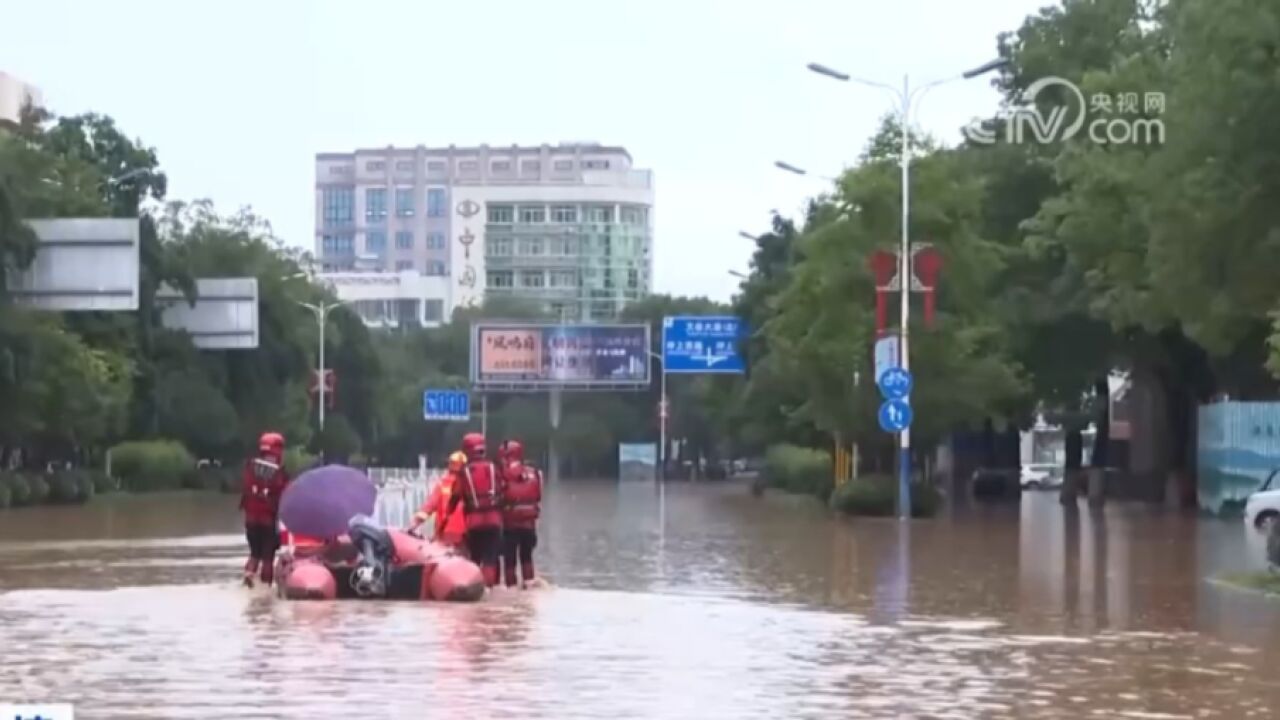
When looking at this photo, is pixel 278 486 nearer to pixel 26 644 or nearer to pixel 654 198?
pixel 26 644

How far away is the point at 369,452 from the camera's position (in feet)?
395

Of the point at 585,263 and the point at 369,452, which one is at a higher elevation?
the point at 585,263

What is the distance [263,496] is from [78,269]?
38527mm

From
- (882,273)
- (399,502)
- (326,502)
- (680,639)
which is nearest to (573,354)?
(882,273)

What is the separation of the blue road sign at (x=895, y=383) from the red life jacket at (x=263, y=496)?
23.8 metres

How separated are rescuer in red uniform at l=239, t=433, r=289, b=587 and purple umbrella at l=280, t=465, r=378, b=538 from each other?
1.41 metres

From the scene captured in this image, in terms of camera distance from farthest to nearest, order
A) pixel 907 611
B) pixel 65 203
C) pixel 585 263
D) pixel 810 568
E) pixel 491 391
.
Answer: pixel 585 263 → pixel 491 391 → pixel 65 203 → pixel 810 568 → pixel 907 611

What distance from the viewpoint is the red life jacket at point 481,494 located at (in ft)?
81.8

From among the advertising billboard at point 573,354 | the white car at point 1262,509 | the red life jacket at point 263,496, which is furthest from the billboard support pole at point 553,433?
the red life jacket at point 263,496

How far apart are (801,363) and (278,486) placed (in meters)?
29.4

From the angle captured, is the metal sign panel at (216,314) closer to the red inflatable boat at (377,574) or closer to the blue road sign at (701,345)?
the blue road sign at (701,345)

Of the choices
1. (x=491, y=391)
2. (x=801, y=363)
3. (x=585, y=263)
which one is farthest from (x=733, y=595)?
(x=585, y=263)

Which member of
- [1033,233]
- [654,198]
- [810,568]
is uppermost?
[654,198]

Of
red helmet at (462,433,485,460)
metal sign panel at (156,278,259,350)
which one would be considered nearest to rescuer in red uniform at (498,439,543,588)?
red helmet at (462,433,485,460)
